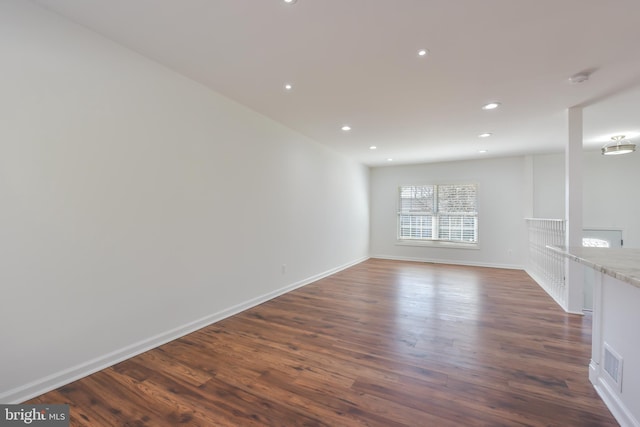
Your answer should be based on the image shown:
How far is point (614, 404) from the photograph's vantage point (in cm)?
167

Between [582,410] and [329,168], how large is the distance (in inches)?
183

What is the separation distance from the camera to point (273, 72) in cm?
265

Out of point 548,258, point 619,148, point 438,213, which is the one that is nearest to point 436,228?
point 438,213

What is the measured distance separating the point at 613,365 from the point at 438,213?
5.48 meters

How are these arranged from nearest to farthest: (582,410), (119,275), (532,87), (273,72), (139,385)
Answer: (582,410)
(139,385)
(119,275)
(273,72)
(532,87)

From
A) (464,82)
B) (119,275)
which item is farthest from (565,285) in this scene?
(119,275)

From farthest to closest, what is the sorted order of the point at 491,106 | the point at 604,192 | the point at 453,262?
the point at 453,262 < the point at 604,192 < the point at 491,106

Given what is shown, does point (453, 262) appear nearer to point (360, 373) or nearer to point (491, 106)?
point (491, 106)

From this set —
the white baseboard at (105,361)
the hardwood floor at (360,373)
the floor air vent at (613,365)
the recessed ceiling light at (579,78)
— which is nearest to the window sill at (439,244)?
the hardwood floor at (360,373)

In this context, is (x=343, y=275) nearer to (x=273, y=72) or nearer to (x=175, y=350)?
(x=175, y=350)

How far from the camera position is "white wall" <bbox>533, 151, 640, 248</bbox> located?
17.7 feet

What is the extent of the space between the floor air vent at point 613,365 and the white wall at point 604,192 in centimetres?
519

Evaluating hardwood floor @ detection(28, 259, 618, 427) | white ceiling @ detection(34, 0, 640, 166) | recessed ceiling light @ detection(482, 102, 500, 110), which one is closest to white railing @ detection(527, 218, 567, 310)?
hardwood floor @ detection(28, 259, 618, 427)

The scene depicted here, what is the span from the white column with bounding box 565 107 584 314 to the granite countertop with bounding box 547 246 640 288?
5.94 feet
